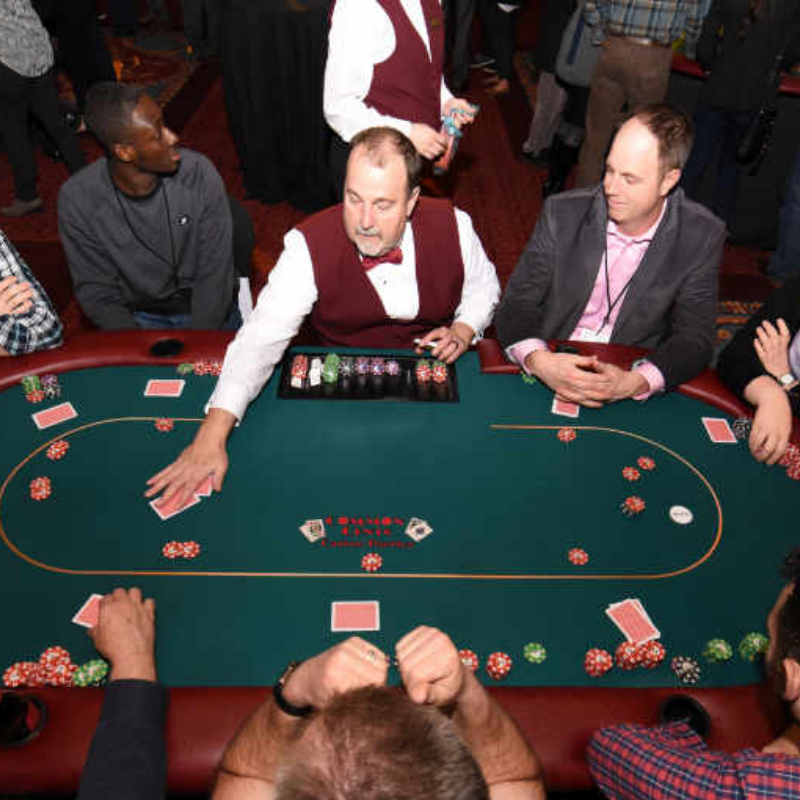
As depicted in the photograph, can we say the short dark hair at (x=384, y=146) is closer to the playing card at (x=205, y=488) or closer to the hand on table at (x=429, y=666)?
the playing card at (x=205, y=488)

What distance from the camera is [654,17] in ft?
12.4

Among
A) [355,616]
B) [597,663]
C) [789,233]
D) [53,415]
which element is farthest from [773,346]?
[789,233]

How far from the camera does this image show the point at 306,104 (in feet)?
14.0

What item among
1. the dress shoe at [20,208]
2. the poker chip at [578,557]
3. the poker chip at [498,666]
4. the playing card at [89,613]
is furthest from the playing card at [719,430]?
the dress shoe at [20,208]

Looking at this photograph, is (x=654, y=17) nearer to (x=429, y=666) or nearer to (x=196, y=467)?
(x=196, y=467)

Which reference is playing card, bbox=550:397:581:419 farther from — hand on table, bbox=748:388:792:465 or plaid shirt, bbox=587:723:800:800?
plaid shirt, bbox=587:723:800:800

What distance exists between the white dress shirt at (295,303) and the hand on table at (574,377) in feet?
1.50

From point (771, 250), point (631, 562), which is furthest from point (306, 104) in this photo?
point (631, 562)

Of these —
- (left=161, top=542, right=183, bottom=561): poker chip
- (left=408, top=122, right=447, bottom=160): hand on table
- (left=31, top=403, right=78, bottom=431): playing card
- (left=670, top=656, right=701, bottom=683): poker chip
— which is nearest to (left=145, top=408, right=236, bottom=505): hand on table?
(left=161, top=542, right=183, bottom=561): poker chip

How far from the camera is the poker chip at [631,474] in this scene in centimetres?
186

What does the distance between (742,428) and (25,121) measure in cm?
Answer: 465

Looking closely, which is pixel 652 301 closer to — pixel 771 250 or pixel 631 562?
pixel 631 562

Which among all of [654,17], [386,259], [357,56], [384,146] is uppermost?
[654,17]

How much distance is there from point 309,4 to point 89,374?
2.97 meters
